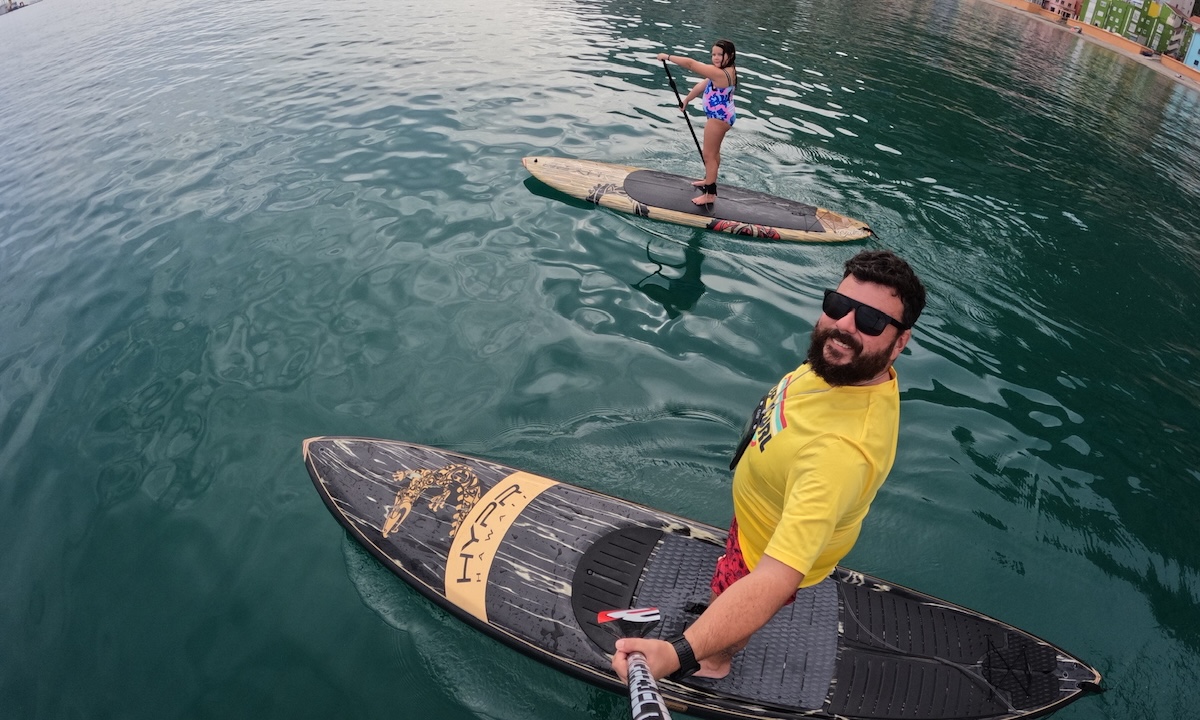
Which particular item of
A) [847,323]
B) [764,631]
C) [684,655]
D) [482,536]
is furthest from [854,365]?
[482,536]

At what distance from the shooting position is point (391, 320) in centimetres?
775

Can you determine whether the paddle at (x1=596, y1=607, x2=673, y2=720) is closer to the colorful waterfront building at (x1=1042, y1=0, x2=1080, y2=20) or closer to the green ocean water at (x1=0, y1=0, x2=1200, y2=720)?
the green ocean water at (x1=0, y1=0, x2=1200, y2=720)

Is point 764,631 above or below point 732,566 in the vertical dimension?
below

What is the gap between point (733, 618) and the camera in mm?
2799

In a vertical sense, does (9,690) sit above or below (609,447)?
below

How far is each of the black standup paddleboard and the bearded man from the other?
1.46 metres

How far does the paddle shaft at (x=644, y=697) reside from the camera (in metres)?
2.48

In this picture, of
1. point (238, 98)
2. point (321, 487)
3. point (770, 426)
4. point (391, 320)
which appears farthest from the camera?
point (238, 98)

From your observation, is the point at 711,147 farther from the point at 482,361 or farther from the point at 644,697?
the point at 644,697

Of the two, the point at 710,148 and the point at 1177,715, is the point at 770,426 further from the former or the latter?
the point at 710,148

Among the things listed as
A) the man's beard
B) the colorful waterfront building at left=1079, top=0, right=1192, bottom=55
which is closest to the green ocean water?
the man's beard

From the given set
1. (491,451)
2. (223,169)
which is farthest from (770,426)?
(223,169)

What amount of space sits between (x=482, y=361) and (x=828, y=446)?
197 inches

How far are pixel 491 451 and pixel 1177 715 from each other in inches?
224
